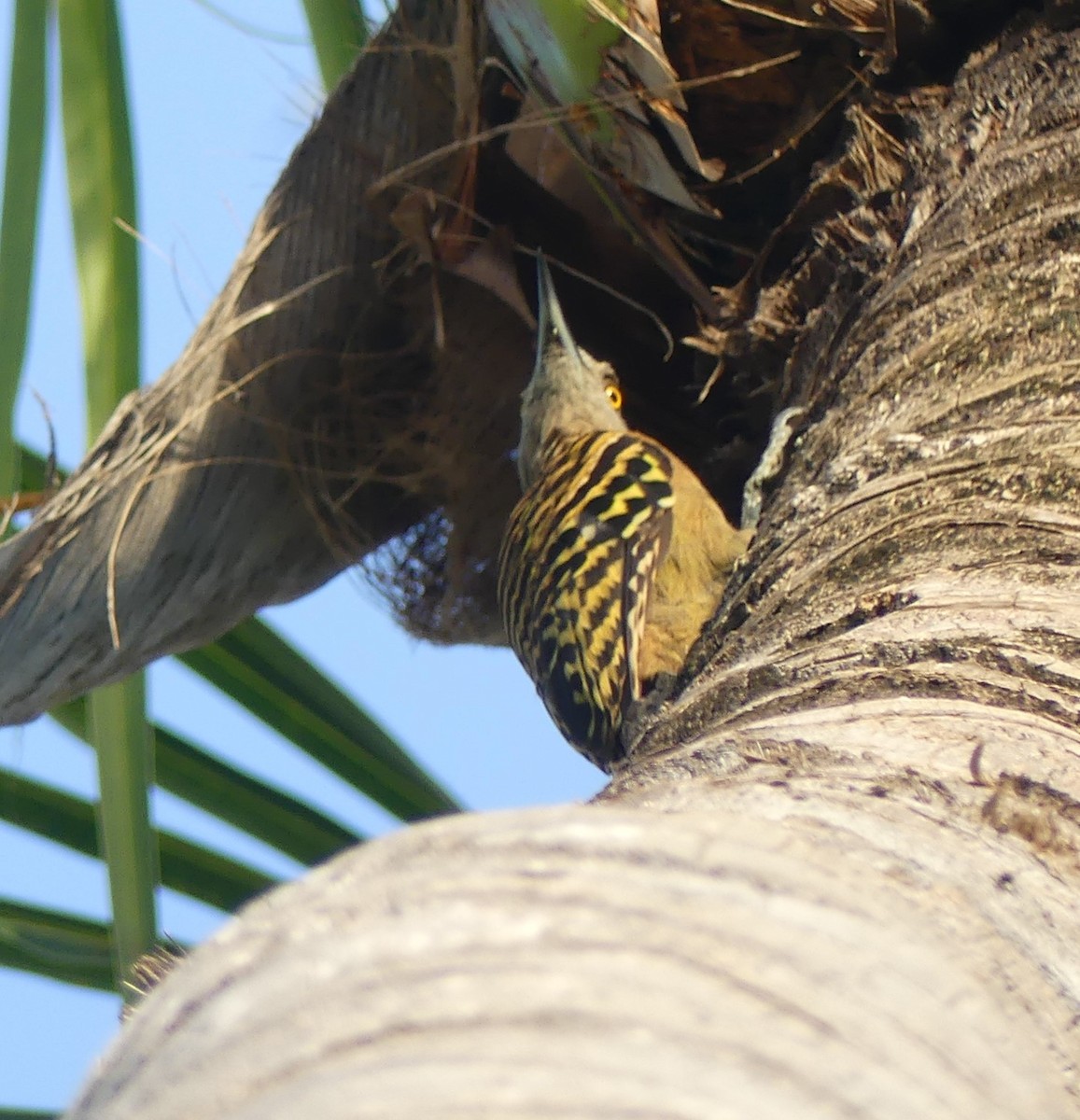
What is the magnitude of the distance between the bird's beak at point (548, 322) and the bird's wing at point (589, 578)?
0.25m

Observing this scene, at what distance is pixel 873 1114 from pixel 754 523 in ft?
7.07

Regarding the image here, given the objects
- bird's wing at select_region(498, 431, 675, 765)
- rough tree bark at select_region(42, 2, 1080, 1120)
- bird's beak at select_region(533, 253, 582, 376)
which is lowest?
rough tree bark at select_region(42, 2, 1080, 1120)

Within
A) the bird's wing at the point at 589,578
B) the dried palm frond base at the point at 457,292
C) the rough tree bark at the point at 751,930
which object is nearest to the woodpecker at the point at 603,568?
the bird's wing at the point at 589,578

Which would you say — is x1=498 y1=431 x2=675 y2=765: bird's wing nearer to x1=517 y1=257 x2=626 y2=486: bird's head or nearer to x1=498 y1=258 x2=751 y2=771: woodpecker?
x1=498 y1=258 x2=751 y2=771: woodpecker

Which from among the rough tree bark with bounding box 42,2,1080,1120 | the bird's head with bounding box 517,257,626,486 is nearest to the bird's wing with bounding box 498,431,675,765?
the bird's head with bounding box 517,257,626,486

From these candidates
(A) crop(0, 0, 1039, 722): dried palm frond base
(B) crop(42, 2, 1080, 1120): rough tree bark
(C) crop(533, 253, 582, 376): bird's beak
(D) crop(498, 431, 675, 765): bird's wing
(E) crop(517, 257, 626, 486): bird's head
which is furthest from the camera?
(E) crop(517, 257, 626, 486): bird's head

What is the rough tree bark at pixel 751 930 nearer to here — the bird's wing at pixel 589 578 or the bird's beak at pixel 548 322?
the bird's wing at pixel 589 578

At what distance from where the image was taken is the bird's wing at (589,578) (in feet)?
8.41

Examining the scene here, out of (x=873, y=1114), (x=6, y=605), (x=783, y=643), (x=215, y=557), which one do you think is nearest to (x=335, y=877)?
(x=873, y=1114)

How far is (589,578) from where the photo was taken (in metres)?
2.73

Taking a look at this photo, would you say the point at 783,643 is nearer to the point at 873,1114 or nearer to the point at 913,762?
the point at 913,762

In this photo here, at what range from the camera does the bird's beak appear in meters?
2.85

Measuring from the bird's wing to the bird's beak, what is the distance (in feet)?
0.81

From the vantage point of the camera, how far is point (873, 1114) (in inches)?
21.8
